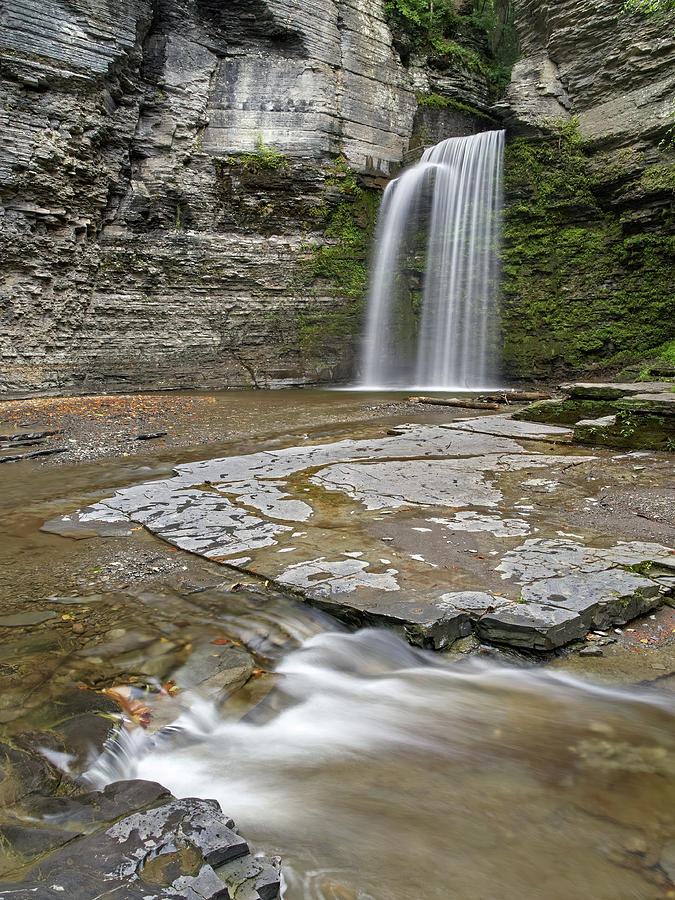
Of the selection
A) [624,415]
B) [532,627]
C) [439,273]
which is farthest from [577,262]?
[532,627]

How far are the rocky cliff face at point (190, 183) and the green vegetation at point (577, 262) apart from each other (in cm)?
483

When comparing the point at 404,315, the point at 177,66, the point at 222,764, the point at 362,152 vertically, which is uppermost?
the point at 177,66

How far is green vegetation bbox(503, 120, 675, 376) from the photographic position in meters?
15.1

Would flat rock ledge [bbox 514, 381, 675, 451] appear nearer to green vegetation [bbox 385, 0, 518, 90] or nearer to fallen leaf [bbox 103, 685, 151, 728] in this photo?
fallen leaf [bbox 103, 685, 151, 728]

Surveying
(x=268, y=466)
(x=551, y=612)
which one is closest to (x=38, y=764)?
(x=551, y=612)

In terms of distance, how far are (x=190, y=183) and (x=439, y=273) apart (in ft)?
26.5

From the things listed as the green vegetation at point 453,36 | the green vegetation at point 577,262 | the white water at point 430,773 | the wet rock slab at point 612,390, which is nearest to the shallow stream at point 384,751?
the white water at point 430,773

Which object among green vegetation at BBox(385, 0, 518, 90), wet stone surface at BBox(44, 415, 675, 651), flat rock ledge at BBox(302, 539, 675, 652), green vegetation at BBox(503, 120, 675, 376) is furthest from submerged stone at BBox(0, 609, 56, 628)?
green vegetation at BBox(385, 0, 518, 90)

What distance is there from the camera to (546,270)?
54.9ft

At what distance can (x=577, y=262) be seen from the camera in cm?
1628

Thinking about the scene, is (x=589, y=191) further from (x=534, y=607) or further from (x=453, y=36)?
(x=534, y=607)

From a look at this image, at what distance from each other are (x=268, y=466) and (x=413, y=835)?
4.54m

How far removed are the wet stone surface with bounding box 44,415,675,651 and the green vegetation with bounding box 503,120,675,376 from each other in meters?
10.8

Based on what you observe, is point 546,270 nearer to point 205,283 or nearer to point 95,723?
point 205,283
